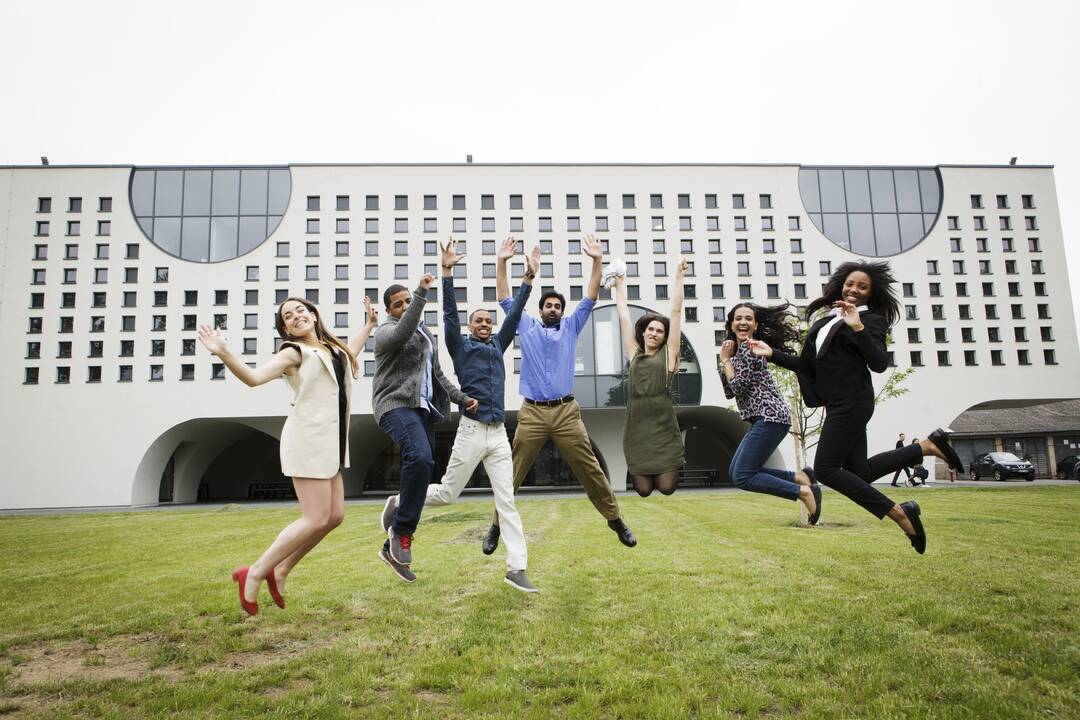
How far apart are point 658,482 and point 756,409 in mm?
1202

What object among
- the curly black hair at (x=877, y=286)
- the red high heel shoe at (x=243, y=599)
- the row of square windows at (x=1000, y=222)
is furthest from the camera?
the row of square windows at (x=1000, y=222)

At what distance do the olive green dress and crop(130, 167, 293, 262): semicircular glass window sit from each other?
3803cm

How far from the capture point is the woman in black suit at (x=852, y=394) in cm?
559

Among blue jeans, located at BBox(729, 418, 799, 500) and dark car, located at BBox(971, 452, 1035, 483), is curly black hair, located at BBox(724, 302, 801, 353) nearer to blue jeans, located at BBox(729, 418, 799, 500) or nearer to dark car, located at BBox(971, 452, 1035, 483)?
blue jeans, located at BBox(729, 418, 799, 500)

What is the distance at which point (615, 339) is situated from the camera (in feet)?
124

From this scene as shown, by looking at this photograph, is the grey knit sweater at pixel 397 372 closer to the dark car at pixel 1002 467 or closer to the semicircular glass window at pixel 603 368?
the semicircular glass window at pixel 603 368

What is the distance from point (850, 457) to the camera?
5.78 meters

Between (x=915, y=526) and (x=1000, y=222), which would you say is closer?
(x=915, y=526)

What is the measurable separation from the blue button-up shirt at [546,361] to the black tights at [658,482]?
118 centimetres

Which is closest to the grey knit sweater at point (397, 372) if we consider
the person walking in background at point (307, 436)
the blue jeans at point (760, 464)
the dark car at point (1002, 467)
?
the person walking in background at point (307, 436)

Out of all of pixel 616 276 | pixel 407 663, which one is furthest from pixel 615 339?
pixel 407 663

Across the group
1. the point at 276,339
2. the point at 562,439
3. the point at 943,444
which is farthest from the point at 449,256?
the point at 276,339

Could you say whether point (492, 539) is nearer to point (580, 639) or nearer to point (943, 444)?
point (580, 639)

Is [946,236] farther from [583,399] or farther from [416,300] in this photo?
[416,300]
